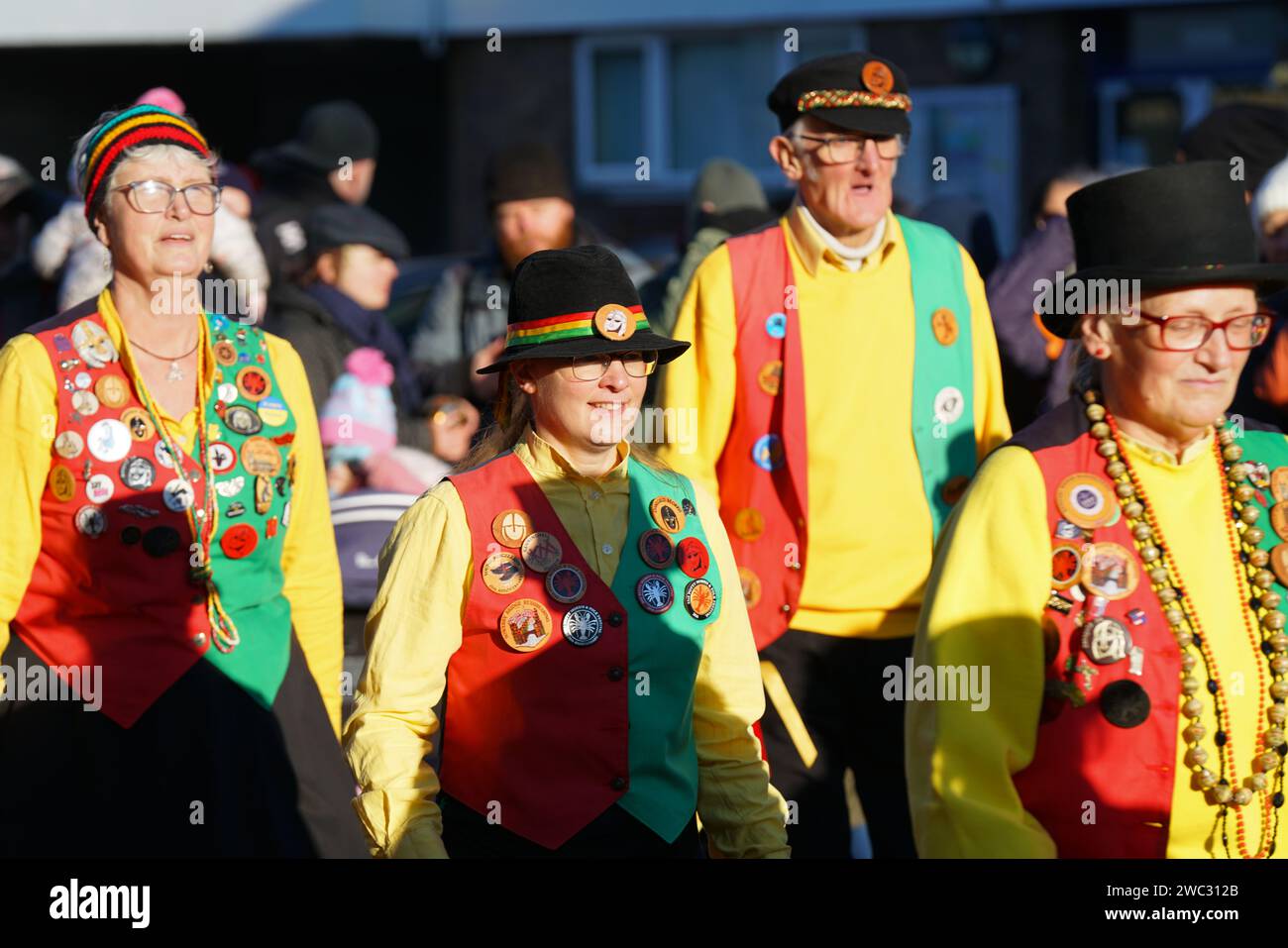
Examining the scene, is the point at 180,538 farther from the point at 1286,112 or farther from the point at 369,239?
the point at 1286,112

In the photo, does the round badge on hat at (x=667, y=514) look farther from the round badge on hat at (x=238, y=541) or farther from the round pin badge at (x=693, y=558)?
the round badge on hat at (x=238, y=541)

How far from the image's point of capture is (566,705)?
365 centimetres

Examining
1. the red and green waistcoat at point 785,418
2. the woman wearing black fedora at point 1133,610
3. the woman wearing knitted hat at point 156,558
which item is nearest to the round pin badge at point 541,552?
the woman wearing black fedora at point 1133,610

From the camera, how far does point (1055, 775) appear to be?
351 cm

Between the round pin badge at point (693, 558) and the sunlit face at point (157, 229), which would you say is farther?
the sunlit face at point (157, 229)

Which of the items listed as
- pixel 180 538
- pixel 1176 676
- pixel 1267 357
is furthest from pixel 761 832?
pixel 1267 357

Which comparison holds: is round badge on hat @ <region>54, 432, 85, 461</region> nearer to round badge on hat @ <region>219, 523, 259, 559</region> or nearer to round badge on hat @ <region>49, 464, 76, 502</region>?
round badge on hat @ <region>49, 464, 76, 502</region>

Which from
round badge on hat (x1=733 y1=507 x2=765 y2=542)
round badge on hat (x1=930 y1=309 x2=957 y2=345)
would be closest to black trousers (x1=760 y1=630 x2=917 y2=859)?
round badge on hat (x1=733 y1=507 x2=765 y2=542)

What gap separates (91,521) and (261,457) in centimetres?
45

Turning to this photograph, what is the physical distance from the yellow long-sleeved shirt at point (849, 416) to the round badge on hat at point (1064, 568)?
1.49 meters

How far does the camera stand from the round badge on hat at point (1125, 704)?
3.48m

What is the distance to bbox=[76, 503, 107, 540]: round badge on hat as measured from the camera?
4496 millimetres

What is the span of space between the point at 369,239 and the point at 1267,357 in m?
3.37

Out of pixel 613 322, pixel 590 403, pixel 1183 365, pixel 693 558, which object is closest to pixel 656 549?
pixel 693 558
